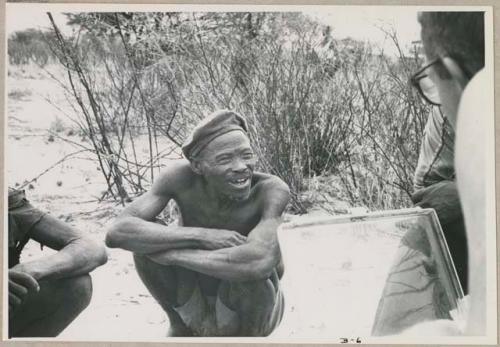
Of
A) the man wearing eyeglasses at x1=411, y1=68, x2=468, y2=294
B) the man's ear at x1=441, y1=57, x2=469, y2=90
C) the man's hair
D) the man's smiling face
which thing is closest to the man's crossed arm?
the man's smiling face

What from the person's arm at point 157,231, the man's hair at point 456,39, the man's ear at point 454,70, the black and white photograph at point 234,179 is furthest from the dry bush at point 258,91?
the man's ear at point 454,70

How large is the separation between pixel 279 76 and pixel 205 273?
1.22m

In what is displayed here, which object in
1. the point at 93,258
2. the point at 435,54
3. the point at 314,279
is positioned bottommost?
the point at 314,279

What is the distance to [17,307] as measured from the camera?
4.67 m

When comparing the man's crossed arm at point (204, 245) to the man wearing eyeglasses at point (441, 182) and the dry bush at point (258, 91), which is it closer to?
the dry bush at point (258, 91)

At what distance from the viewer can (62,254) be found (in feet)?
15.4

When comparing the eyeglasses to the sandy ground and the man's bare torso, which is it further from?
the man's bare torso

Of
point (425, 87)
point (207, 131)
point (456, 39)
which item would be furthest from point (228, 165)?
point (456, 39)

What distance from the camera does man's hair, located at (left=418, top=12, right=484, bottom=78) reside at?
350 cm

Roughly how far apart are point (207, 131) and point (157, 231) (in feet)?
2.07

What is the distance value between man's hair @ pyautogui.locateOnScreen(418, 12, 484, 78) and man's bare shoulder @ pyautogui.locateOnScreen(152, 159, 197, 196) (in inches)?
59.9

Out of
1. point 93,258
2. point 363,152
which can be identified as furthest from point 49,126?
point 363,152

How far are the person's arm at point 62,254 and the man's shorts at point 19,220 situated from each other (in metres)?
0.03

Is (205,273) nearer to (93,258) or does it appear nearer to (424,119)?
(93,258)
